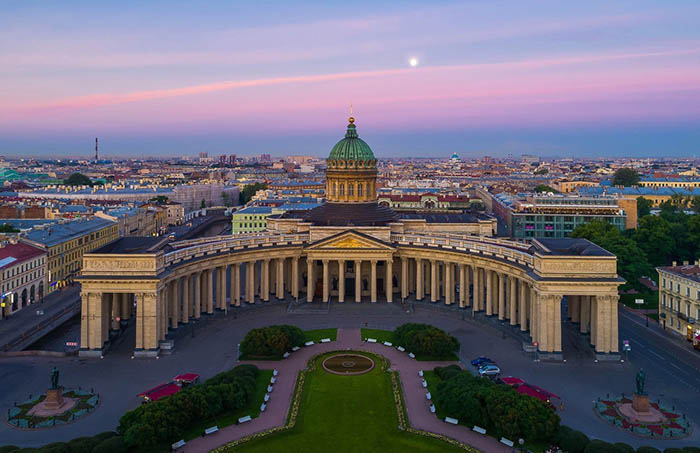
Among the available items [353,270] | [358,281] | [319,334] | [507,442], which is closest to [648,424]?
[507,442]

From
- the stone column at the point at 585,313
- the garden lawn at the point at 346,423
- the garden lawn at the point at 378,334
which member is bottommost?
the garden lawn at the point at 346,423

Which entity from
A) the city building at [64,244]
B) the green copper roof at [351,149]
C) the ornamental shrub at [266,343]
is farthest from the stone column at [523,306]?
the city building at [64,244]

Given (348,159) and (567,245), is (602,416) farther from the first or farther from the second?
(348,159)

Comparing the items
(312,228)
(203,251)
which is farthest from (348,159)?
(203,251)

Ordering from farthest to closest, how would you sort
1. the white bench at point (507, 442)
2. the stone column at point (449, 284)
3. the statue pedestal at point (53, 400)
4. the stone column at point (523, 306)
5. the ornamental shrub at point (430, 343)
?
the stone column at point (449, 284) → the stone column at point (523, 306) → the ornamental shrub at point (430, 343) → the statue pedestal at point (53, 400) → the white bench at point (507, 442)

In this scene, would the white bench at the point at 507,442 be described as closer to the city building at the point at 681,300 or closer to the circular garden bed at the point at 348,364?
the circular garden bed at the point at 348,364

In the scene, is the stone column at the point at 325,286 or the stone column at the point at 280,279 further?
the stone column at the point at 280,279

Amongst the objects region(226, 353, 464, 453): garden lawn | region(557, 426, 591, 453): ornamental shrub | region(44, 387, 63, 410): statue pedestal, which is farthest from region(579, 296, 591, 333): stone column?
region(44, 387, 63, 410): statue pedestal

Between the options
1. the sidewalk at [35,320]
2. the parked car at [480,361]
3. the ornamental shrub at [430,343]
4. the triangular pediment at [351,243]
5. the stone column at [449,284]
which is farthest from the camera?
the triangular pediment at [351,243]
